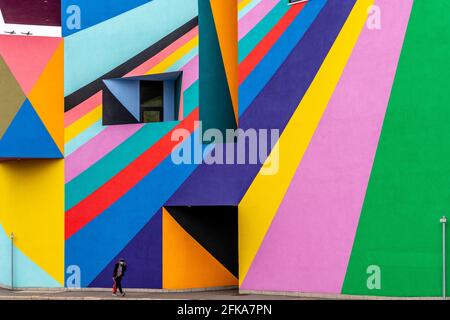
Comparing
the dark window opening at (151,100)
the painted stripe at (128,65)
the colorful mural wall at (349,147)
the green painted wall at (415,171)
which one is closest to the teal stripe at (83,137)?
the painted stripe at (128,65)

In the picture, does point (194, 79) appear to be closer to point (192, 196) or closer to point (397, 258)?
point (192, 196)

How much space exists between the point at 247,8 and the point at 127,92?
205 inches

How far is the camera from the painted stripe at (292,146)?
21859mm

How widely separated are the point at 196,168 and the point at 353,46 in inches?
239

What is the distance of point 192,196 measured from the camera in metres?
24.6

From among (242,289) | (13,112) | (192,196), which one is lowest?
(242,289)

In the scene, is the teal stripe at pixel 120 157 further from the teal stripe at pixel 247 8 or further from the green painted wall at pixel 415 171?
the green painted wall at pixel 415 171

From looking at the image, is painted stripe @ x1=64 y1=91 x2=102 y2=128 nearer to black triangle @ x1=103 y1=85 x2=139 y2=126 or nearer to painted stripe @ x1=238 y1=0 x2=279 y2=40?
black triangle @ x1=103 y1=85 x2=139 y2=126

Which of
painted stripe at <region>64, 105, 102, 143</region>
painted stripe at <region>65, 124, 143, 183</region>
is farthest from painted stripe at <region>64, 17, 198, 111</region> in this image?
painted stripe at <region>65, 124, 143, 183</region>

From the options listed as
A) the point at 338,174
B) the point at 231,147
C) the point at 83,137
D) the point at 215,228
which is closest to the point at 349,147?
the point at 338,174

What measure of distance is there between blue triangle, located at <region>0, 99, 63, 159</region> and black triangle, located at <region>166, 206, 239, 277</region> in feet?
15.1

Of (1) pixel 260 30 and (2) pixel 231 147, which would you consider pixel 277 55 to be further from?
(2) pixel 231 147

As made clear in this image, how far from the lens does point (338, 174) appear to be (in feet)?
72.0
